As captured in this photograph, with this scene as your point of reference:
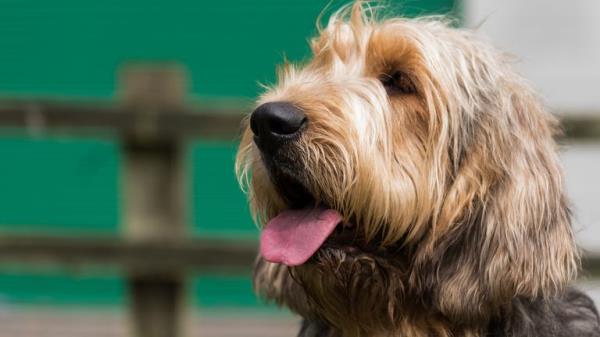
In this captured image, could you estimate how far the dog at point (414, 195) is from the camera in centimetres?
387

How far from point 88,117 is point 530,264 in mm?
3321

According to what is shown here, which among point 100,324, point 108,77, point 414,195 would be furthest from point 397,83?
point 108,77

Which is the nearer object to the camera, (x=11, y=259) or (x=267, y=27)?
(x=11, y=259)

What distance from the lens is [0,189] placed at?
938 centimetres

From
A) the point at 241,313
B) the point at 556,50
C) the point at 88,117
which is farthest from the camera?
the point at 241,313

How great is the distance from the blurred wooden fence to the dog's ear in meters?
2.65

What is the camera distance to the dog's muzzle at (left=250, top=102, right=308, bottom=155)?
3.83 meters

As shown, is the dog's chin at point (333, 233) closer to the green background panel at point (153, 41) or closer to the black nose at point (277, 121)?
the black nose at point (277, 121)

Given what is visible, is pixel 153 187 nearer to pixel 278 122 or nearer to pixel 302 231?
pixel 302 231

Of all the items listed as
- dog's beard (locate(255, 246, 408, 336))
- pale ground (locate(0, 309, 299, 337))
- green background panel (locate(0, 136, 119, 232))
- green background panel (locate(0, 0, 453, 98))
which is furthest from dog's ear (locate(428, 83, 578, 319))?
green background panel (locate(0, 136, 119, 232))

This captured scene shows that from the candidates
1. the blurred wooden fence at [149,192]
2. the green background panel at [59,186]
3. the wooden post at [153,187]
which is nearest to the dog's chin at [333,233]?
the blurred wooden fence at [149,192]

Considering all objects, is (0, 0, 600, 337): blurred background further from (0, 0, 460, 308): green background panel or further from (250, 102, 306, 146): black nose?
(250, 102, 306, 146): black nose

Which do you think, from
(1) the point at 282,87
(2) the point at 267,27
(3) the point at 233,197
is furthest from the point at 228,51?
(1) the point at 282,87

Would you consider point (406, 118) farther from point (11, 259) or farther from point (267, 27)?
point (267, 27)
